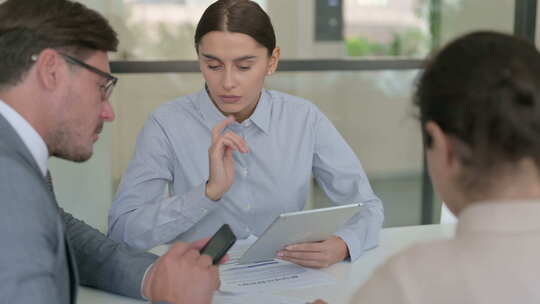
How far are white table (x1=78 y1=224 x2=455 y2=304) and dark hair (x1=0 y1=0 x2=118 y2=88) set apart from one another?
22.5 inches

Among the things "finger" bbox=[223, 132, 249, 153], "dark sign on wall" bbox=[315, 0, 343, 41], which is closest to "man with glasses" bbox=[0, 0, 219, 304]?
"finger" bbox=[223, 132, 249, 153]

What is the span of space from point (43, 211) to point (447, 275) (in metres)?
0.68

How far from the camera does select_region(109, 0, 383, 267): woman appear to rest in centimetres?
192

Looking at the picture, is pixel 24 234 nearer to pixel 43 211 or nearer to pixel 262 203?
pixel 43 211

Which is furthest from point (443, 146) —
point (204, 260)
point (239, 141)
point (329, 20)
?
point (329, 20)

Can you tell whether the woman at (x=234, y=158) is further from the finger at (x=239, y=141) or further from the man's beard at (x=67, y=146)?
the man's beard at (x=67, y=146)

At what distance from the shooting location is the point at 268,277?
163 centimetres

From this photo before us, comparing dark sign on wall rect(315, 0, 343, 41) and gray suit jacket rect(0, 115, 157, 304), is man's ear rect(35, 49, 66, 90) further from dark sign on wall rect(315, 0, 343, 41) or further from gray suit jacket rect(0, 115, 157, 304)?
dark sign on wall rect(315, 0, 343, 41)

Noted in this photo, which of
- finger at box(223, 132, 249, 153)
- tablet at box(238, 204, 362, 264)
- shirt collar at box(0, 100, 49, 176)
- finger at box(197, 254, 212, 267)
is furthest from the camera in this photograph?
finger at box(223, 132, 249, 153)

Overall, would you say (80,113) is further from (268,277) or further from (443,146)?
(443,146)

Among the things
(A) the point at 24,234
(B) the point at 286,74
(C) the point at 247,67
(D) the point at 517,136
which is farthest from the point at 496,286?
(B) the point at 286,74

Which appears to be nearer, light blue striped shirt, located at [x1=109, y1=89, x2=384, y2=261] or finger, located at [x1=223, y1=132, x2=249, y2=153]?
finger, located at [x1=223, y1=132, x2=249, y2=153]

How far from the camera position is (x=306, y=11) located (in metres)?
3.99

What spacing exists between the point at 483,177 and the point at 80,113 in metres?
0.82
